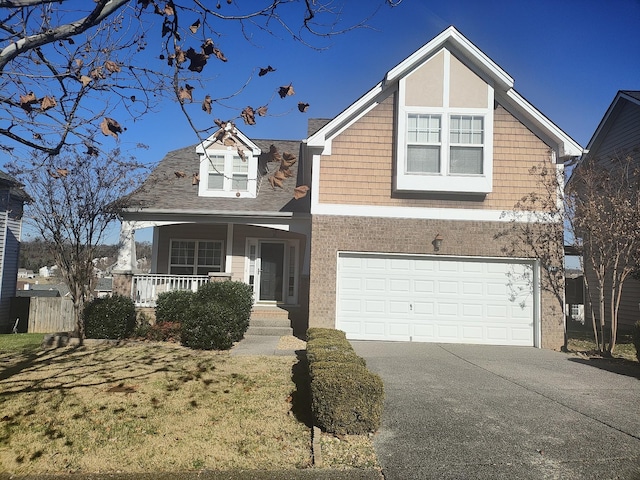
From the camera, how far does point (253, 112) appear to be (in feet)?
14.4

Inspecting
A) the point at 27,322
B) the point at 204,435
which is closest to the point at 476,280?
the point at 204,435

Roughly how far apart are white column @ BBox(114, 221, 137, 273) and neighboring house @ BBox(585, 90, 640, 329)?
14594 millimetres

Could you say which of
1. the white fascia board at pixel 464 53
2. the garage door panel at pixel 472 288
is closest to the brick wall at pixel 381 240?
the garage door panel at pixel 472 288

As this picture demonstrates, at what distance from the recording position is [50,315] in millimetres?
16594

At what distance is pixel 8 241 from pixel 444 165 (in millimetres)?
17311

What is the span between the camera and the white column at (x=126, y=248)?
13555mm

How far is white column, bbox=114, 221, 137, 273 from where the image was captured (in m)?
13.6

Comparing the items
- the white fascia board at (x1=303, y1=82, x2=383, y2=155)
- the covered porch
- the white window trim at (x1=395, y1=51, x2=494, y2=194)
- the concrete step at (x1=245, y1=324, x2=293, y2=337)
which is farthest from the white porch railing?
the white window trim at (x1=395, y1=51, x2=494, y2=194)

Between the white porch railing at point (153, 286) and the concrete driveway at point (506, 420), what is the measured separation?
21.1 ft

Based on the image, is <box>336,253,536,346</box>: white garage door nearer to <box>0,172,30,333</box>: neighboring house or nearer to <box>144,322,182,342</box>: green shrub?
<box>144,322,182,342</box>: green shrub

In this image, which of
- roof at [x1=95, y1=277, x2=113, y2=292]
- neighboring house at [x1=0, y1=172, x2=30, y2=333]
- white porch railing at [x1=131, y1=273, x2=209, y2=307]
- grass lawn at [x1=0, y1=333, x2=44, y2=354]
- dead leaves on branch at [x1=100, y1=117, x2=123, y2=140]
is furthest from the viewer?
roof at [x1=95, y1=277, x2=113, y2=292]

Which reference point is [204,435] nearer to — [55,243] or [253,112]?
[253,112]

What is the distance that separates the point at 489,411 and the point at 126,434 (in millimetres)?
4598

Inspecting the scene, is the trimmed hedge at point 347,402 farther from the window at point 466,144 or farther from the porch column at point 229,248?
the porch column at point 229,248
